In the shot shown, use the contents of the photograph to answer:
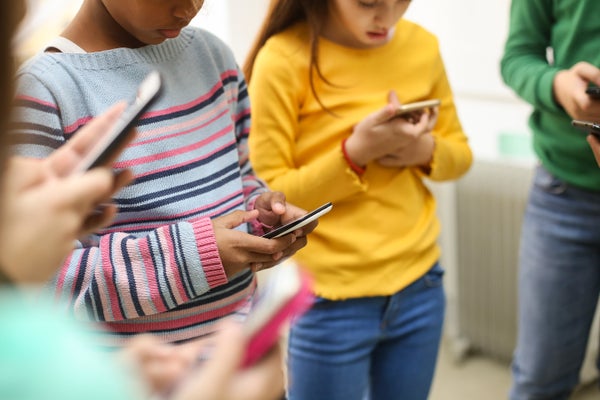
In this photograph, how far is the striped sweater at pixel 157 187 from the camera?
0.92 meters

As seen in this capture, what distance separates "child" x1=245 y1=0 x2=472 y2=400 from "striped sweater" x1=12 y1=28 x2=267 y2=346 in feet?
0.74

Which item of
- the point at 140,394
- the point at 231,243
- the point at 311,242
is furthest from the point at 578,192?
the point at 140,394

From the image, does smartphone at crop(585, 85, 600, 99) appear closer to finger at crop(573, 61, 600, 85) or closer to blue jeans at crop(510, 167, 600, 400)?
finger at crop(573, 61, 600, 85)

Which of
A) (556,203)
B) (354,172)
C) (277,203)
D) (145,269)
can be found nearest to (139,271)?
(145,269)

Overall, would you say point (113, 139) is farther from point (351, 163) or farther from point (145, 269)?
point (351, 163)

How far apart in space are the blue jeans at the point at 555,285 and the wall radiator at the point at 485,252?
0.63 meters

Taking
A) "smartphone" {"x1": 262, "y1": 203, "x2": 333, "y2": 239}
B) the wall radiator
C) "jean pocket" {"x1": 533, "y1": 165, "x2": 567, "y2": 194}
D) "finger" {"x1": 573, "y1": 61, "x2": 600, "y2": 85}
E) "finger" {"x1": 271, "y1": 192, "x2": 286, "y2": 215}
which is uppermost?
"finger" {"x1": 573, "y1": 61, "x2": 600, "y2": 85}

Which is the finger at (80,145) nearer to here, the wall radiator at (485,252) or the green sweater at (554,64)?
the green sweater at (554,64)

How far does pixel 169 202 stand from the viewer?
3.26 ft

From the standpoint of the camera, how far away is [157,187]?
989mm

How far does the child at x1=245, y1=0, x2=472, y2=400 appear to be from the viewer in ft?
4.28

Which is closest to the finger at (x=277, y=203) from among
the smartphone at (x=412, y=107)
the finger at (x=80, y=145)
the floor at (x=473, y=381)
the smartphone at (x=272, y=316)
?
the smartphone at (x=412, y=107)

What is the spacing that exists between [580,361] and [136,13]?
1.26 m

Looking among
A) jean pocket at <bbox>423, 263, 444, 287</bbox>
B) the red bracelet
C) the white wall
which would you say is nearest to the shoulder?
the red bracelet
